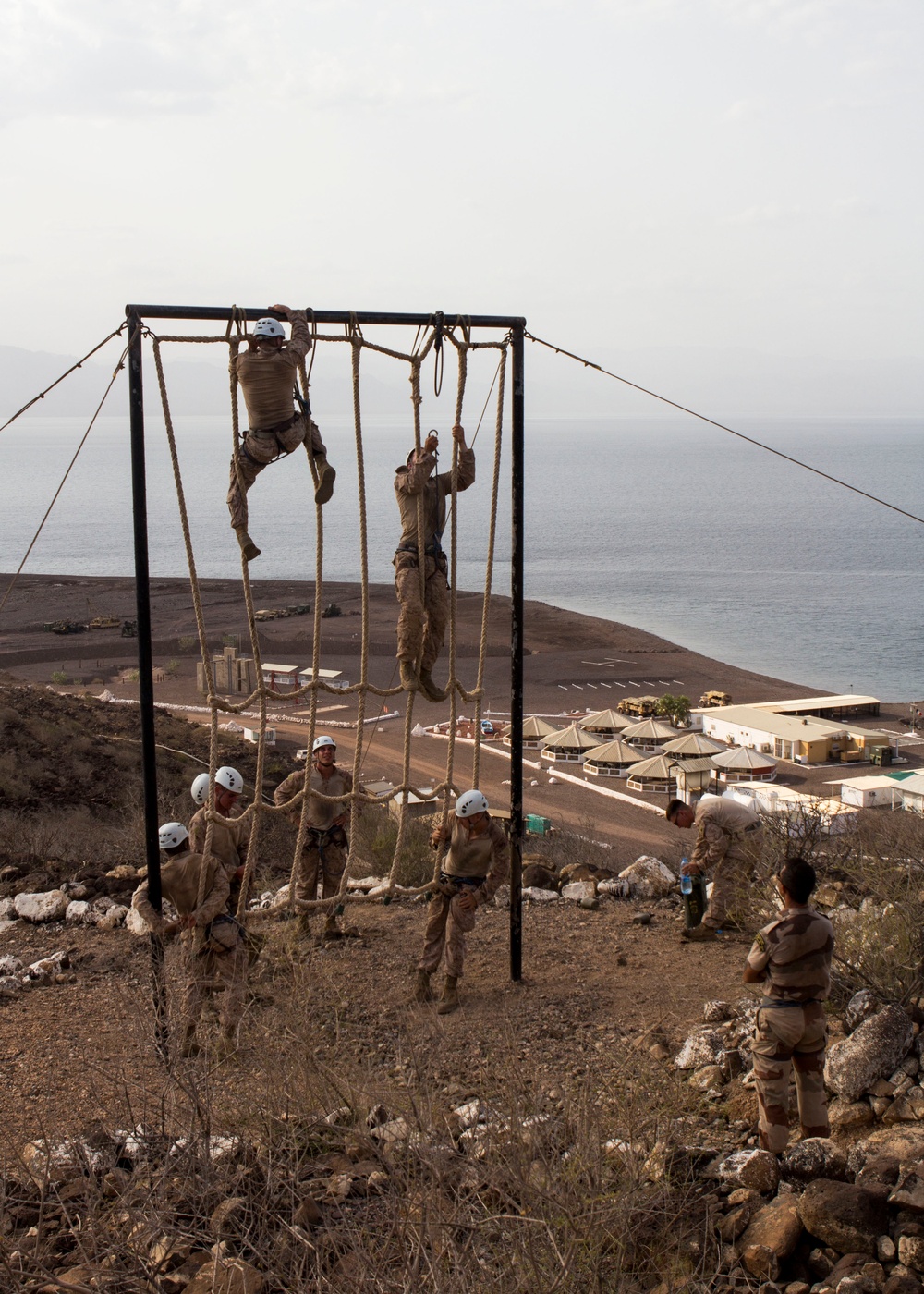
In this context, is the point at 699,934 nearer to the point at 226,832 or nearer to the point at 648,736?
the point at 226,832

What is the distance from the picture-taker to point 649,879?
12.4 m

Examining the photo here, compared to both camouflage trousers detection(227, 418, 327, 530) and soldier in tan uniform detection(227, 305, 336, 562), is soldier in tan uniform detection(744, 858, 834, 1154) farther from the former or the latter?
camouflage trousers detection(227, 418, 327, 530)

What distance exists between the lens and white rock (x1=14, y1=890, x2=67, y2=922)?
36.6ft

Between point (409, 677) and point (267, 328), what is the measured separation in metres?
2.81

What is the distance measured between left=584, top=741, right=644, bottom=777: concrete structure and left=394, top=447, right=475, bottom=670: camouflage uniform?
23822mm

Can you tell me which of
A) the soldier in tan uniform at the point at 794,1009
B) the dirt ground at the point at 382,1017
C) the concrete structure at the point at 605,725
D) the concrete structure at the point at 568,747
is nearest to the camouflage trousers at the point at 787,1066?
the soldier in tan uniform at the point at 794,1009

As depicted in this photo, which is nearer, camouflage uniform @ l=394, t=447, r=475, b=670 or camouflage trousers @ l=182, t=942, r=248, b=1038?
camouflage trousers @ l=182, t=942, r=248, b=1038

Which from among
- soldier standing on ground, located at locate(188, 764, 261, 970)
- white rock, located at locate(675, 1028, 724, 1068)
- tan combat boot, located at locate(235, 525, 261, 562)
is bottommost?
white rock, located at locate(675, 1028, 724, 1068)

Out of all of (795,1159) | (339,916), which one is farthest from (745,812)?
(795,1159)

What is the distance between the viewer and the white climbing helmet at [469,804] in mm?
9094

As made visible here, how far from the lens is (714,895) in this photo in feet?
34.3

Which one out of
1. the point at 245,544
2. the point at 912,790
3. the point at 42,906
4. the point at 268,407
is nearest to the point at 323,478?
the point at 268,407

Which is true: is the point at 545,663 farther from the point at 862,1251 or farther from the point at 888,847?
the point at 862,1251

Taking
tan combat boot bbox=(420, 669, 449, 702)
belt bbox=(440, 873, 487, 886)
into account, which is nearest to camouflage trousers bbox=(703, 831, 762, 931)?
belt bbox=(440, 873, 487, 886)
